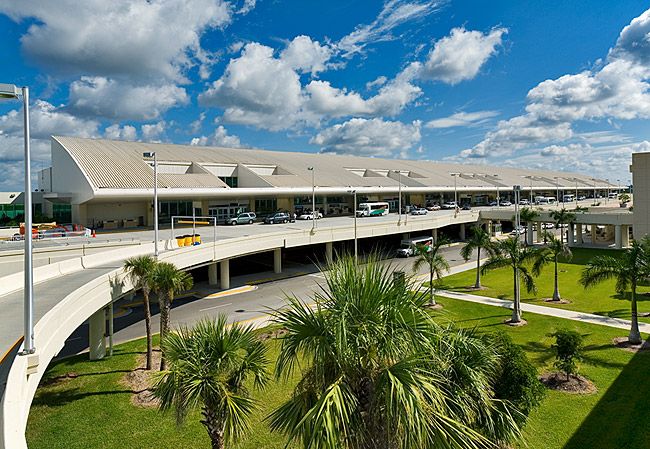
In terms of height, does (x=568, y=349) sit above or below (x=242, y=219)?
below

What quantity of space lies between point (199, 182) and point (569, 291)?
133 feet

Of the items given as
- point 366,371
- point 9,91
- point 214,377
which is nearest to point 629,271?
point 366,371

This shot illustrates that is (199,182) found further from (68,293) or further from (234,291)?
(68,293)

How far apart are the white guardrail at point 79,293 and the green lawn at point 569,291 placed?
1354 centimetres

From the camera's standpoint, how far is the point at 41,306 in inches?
607

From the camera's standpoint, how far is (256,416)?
1531 cm

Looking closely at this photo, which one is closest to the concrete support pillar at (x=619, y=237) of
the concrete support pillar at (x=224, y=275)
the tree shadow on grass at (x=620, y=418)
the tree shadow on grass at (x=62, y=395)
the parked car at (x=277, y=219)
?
the tree shadow on grass at (x=620, y=418)

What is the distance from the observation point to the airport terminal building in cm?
4422

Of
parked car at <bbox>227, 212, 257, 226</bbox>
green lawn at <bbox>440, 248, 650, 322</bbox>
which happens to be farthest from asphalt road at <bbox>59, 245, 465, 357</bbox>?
green lawn at <bbox>440, 248, 650, 322</bbox>

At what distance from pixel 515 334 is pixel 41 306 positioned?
23779 mm

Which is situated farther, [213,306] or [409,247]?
[409,247]

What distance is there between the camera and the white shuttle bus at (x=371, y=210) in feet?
219

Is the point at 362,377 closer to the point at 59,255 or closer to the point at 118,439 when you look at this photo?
the point at 118,439

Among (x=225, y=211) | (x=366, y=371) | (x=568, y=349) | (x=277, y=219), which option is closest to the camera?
(x=366, y=371)
